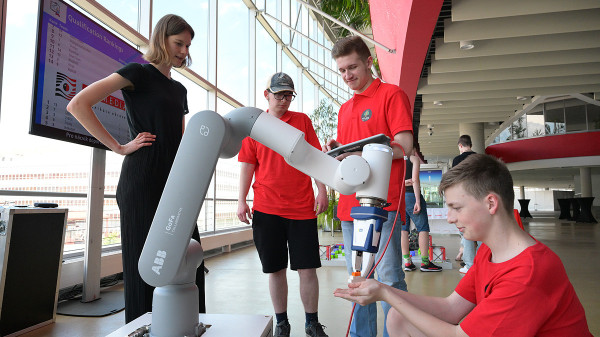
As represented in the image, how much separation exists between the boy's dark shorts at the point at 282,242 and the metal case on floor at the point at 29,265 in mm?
1323

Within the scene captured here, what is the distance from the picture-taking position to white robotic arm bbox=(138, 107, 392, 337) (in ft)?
2.61

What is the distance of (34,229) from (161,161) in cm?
150

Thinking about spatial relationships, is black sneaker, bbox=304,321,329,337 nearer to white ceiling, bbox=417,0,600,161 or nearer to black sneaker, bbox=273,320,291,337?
black sneaker, bbox=273,320,291,337

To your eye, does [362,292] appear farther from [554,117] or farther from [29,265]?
[554,117]

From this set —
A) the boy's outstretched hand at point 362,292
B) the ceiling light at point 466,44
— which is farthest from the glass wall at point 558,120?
the boy's outstretched hand at point 362,292

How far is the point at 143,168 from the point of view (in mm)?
1301

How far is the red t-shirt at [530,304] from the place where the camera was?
856 mm

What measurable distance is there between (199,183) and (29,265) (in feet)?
6.69

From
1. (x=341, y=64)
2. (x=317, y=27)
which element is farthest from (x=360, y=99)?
(x=317, y=27)

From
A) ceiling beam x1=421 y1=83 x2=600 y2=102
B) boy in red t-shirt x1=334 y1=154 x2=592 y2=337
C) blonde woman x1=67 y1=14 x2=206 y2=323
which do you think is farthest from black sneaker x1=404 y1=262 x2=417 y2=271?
ceiling beam x1=421 y1=83 x2=600 y2=102

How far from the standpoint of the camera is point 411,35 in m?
3.78

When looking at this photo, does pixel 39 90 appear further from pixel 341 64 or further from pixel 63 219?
pixel 341 64

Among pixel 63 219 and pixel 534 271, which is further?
pixel 63 219


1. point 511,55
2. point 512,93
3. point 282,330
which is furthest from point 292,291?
point 512,93
